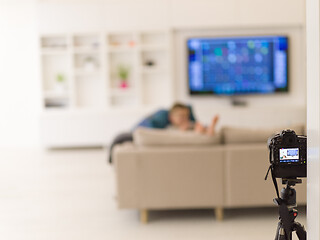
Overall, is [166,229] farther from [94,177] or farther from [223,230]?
[94,177]

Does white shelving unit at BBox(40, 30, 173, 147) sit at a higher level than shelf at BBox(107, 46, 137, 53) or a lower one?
lower

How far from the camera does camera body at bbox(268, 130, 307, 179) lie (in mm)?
2051

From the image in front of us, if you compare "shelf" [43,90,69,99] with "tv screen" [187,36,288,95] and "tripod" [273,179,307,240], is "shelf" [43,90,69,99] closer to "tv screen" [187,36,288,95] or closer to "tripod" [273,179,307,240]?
"tv screen" [187,36,288,95]

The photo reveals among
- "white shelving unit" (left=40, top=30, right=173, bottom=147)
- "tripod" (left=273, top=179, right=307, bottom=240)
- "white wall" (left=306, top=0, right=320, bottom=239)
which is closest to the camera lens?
"white wall" (left=306, top=0, right=320, bottom=239)

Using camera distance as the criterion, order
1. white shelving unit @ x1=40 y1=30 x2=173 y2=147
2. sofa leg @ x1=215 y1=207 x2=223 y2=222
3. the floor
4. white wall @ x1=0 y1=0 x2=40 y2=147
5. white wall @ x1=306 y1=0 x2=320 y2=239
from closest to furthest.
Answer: white wall @ x1=306 y1=0 x2=320 y2=239, the floor, sofa leg @ x1=215 y1=207 x2=223 y2=222, white shelving unit @ x1=40 y1=30 x2=173 y2=147, white wall @ x1=0 y1=0 x2=40 y2=147

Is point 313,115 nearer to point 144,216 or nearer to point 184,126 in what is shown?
point 144,216

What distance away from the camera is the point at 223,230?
3.72 m

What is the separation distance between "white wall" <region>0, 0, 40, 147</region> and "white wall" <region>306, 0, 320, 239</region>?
22.1ft

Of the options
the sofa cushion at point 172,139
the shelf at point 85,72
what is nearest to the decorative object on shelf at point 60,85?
the shelf at point 85,72

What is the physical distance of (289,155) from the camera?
2.06 meters


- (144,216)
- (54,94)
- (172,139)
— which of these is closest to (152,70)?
(54,94)

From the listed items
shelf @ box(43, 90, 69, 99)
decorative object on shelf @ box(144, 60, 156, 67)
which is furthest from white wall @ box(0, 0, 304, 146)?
shelf @ box(43, 90, 69, 99)

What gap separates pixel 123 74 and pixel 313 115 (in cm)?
606

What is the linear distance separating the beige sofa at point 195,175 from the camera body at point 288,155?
172 centimetres
